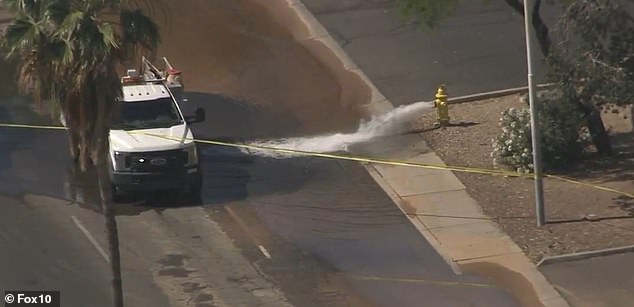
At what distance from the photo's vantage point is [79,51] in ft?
62.5

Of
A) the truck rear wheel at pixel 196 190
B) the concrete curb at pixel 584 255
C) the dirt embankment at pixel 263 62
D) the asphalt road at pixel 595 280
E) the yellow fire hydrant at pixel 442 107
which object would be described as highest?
the dirt embankment at pixel 263 62

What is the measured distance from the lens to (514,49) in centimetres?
3681

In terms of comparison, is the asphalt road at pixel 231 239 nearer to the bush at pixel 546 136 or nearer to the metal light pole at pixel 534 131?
the metal light pole at pixel 534 131

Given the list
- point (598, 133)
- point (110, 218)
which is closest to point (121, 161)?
point (110, 218)

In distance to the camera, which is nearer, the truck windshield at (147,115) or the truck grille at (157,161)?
the truck grille at (157,161)

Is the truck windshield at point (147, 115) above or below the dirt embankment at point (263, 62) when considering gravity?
below

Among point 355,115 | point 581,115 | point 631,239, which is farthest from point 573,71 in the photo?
point 355,115

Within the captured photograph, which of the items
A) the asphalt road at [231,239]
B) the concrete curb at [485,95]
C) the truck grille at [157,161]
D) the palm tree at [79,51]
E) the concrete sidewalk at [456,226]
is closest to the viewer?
the palm tree at [79,51]

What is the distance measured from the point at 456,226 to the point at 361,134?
5872mm

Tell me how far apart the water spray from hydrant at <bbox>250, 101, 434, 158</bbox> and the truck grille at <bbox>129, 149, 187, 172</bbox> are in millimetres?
3552

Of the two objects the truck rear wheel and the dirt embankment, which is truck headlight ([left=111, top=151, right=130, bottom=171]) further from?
the dirt embankment

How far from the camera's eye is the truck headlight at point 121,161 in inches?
1080

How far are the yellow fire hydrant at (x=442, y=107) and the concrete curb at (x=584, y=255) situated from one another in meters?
7.54

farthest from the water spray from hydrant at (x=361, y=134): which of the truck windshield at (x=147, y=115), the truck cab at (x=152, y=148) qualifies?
the truck cab at (x=152, y=148)
